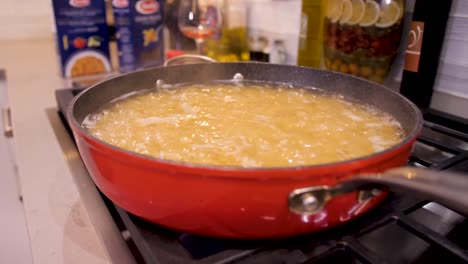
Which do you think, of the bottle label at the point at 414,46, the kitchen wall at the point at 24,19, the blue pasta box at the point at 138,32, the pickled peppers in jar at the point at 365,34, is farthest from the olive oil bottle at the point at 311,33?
the kitchen wall at the point at 24,19

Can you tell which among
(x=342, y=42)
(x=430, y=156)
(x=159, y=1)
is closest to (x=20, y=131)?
(x=159, y=1)

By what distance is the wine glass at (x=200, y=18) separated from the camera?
4.43 feet

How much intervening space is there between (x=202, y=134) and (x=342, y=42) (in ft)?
1.68

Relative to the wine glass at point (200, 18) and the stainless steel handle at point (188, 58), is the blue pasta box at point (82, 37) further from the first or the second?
the stainless steel handle at point (188, 58)

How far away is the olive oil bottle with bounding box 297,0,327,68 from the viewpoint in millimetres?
1116

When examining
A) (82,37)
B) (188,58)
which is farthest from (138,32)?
(188,58)

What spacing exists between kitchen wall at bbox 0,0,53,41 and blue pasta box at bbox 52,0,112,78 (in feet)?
2.13

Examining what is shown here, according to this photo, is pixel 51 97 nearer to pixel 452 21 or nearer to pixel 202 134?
pixel 202 134

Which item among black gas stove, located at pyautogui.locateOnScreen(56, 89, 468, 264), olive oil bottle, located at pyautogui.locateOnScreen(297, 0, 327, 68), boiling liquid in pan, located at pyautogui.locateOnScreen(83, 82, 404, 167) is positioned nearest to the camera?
black gas stove, located at pyautogui.locateOnScreen(56, 89, 468, 264)

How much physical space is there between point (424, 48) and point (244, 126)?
0.48 metres

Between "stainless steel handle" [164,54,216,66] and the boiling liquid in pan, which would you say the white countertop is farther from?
"stainless steel handle" [164,54,216,66]

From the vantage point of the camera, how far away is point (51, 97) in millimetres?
1139

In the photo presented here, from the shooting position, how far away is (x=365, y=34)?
906 mm

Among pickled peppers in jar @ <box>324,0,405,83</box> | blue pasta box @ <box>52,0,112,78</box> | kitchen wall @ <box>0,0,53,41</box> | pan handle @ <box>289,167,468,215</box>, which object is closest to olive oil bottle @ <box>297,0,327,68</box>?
pickled peppers in jar @ <box>324,0,405,83</box>
